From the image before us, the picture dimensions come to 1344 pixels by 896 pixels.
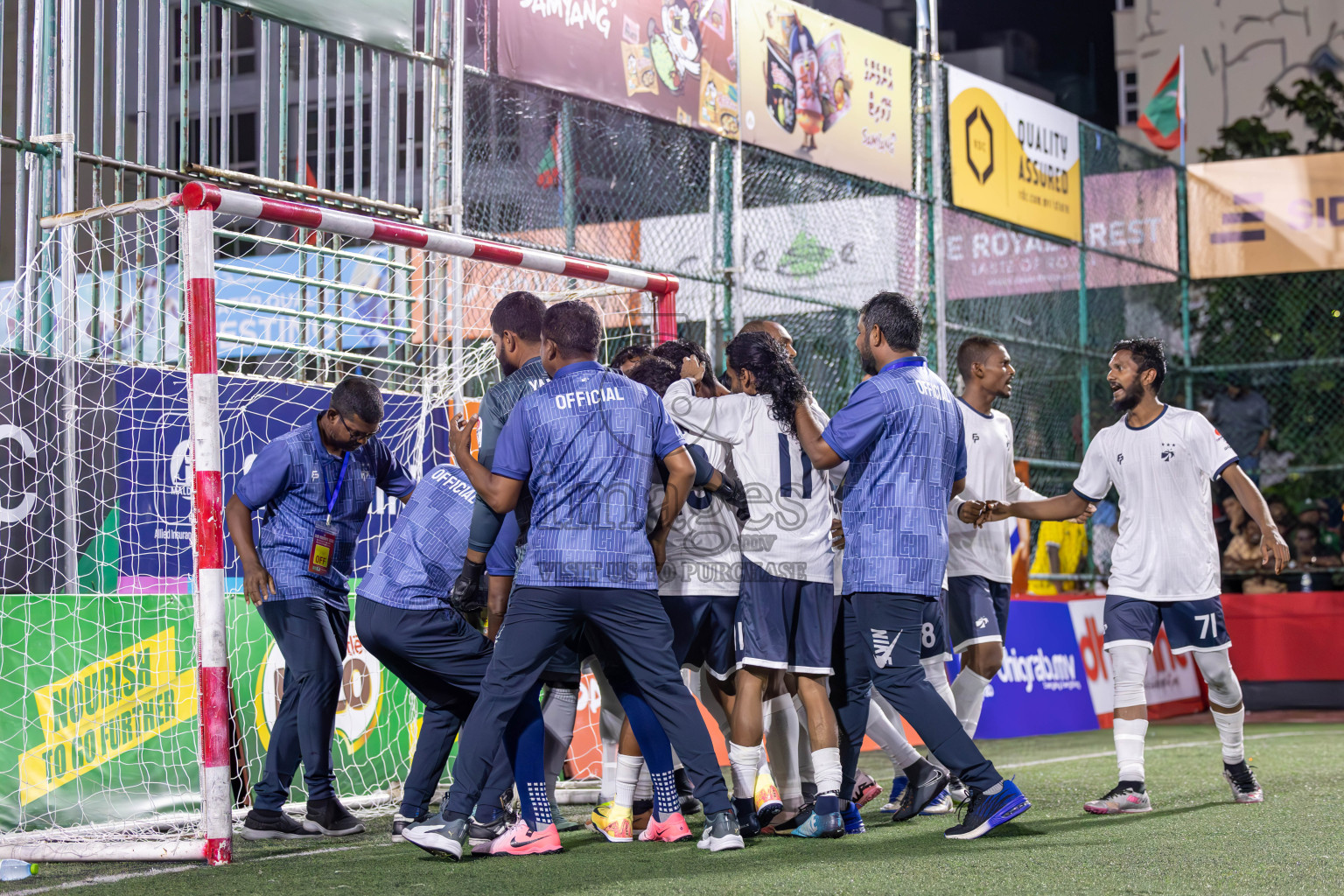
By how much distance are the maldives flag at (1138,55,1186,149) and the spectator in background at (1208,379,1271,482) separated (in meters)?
3.54

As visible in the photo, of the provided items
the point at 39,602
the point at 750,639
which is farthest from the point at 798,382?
the point at 39,602

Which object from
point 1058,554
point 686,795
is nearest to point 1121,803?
point 686,795

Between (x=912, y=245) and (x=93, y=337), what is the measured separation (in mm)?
7708

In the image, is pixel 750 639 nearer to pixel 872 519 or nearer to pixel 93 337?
pixel 872 519

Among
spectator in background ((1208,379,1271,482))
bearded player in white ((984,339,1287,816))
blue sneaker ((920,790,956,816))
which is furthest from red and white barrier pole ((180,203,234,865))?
spectator in background ((1208,379,1271,482))

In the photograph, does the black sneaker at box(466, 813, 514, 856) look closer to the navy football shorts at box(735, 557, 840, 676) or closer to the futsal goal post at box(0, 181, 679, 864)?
the futsal goal post at box(0, 181, 679, 864)

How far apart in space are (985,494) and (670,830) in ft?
8.32

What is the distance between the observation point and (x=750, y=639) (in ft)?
20.2

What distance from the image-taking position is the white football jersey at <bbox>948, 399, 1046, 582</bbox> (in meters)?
7.53

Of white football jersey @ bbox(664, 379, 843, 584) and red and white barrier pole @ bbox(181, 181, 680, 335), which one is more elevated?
red and white barrier pole @ bbox(181, 181, 680, 335)

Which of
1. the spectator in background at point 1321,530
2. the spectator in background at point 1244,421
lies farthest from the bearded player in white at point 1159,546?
the spectator in background at point 1244,421

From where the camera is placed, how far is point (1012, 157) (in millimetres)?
15352

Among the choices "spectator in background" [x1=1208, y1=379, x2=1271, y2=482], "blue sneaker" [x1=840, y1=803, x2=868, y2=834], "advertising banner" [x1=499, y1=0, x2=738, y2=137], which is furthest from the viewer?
"spectator in background" [x1=1208, y1=379, x2=1271, y2=482]

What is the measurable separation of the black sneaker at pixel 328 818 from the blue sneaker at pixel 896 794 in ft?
8.29
